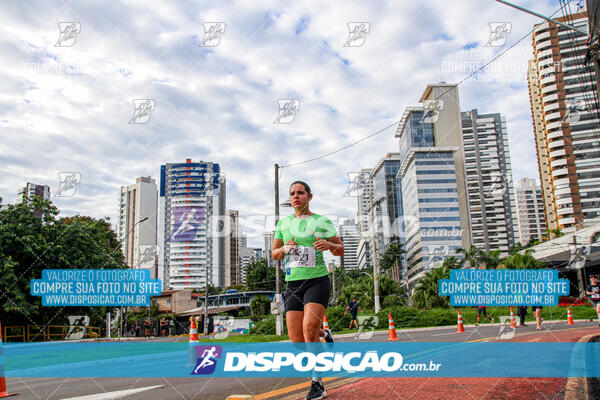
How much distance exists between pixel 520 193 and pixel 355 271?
10579 centimetres

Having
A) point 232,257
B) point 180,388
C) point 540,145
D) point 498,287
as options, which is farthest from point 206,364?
point 232,257

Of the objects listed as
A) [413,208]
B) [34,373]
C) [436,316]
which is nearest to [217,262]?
[413,208]

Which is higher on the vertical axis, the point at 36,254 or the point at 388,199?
the point at 388,199

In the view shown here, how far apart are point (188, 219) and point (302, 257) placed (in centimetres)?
16119

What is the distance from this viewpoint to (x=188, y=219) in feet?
524

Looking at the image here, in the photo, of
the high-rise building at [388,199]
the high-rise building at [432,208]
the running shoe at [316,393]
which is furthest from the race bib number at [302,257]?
the high-rise building at [388,199]

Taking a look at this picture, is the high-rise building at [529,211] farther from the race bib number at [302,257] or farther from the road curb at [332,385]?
the race bib number at [302,257]

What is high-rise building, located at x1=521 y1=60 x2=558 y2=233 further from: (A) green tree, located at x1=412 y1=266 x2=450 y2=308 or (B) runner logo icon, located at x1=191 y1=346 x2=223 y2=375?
(B) runner logo icon, located at x1=191 y1=346 x2=223 y2=375

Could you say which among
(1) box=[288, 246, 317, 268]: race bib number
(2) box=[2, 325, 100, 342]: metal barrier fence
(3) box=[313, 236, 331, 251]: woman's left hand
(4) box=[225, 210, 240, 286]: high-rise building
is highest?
(4) box=[225, 210, 240, 286]: high-rise building

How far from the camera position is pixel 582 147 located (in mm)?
96375

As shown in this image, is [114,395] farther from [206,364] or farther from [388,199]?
[388,199]

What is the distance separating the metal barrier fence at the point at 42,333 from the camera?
21953mm

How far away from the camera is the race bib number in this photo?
3676mm

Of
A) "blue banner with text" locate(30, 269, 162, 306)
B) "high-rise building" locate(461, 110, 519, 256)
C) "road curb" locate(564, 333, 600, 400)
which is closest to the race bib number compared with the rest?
"road curb" locate(564, 333, 600, 400)
